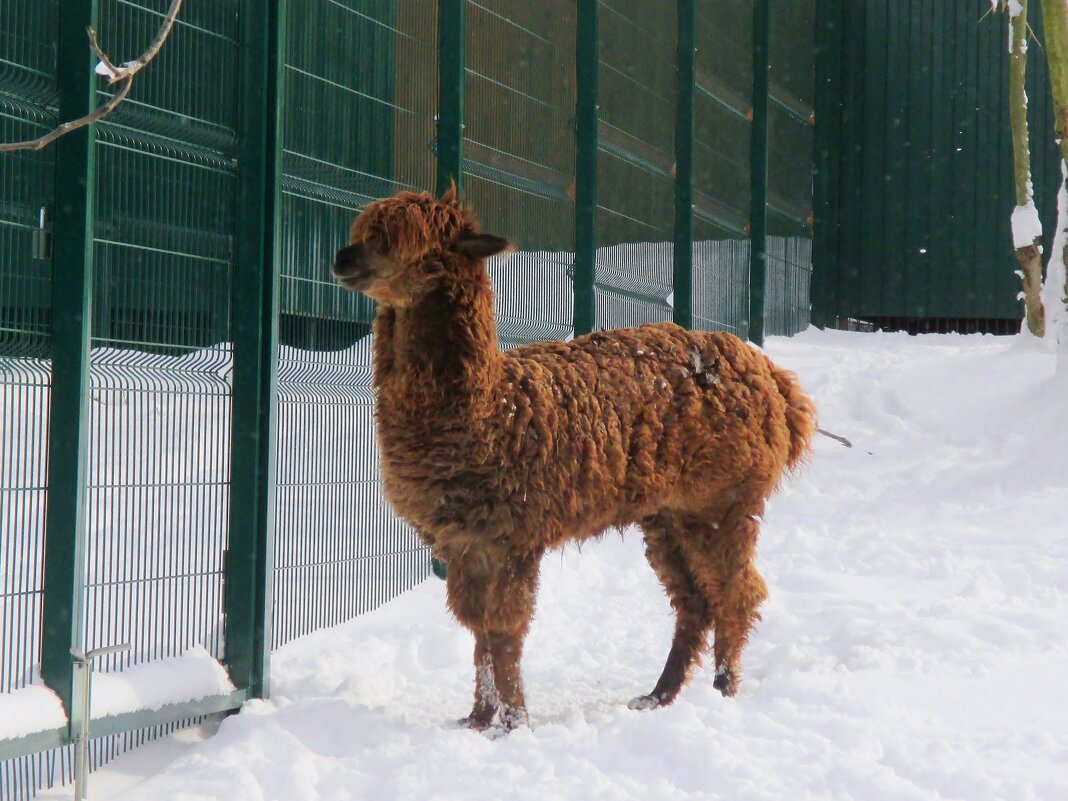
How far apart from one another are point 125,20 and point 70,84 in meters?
0.52

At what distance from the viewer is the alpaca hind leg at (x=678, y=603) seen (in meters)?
5.31

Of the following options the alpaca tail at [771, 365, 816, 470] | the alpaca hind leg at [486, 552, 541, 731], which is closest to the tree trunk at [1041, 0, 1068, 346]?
the alpaca tail at [771, 365, 816, 470]

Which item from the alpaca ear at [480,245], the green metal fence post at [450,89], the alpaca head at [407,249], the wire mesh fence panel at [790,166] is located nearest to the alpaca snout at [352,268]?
the alpaca head at [407,249]

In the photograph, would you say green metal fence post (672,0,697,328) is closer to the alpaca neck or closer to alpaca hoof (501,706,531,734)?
the alpaca neck

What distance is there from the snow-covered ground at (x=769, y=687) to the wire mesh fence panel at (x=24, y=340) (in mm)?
550

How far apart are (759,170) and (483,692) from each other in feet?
30.2

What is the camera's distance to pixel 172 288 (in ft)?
15.8

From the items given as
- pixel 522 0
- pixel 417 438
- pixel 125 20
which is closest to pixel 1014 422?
pixel 522 0

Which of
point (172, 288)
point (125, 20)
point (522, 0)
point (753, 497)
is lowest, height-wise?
point (753, 497)

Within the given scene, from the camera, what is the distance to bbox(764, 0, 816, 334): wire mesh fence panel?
551 inches

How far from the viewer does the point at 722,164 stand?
12.0 m

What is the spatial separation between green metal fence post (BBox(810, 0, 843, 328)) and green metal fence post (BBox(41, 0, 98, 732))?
12.8 meters

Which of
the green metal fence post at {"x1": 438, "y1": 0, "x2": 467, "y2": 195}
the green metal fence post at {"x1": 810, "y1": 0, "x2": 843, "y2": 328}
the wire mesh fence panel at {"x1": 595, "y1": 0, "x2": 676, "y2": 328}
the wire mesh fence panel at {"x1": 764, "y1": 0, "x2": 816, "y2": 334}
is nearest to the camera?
the green metal fence post at {"x1": 438, "y1": 0, "x2": 467, "y2": 195}

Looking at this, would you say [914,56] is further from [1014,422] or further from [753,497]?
[753,497]
